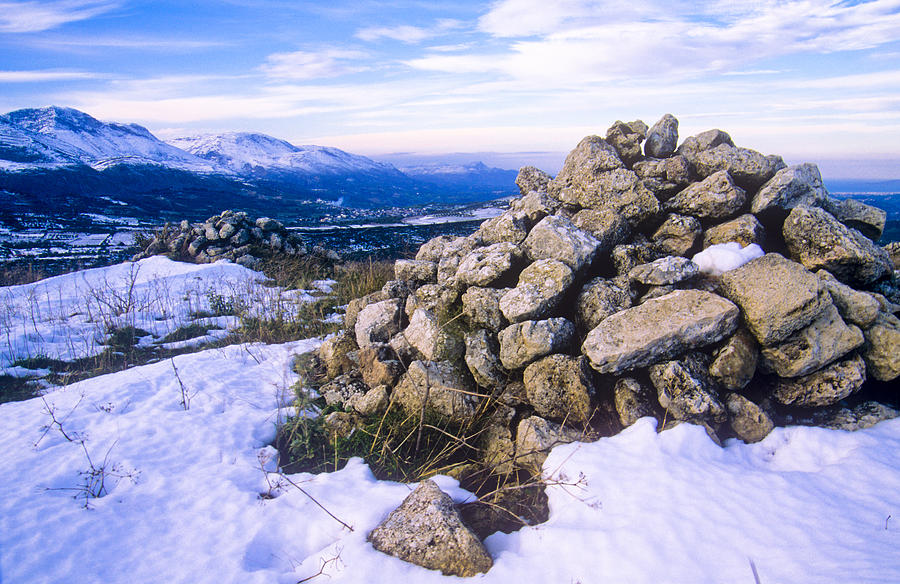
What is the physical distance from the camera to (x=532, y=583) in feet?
9.92

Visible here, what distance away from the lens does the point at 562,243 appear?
5.45 meters

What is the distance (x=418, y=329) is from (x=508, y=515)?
262 centimetres

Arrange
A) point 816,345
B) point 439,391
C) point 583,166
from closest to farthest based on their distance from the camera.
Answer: point 816,345
point 439,391
point 583,166

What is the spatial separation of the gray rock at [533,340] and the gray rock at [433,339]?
2.22 ft

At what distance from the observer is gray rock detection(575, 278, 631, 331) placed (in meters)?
5.11

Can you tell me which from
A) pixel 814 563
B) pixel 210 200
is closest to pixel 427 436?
pixel 814 563

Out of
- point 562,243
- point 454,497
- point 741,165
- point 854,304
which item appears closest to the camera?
point 454,497

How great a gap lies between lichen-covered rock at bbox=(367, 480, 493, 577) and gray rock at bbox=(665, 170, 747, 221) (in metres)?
4.79

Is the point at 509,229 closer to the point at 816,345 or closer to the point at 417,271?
the point at 417,271

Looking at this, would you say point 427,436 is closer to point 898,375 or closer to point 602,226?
point 602,226

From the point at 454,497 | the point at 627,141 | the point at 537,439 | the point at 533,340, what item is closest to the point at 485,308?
the point at 533,340

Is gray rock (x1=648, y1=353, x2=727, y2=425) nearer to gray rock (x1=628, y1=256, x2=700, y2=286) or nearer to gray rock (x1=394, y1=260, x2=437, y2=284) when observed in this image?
gray rock (x1=628, y1=256, x2=700, y2=286)

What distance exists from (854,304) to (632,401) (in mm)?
2568

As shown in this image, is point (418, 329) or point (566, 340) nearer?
point (566, 340)
